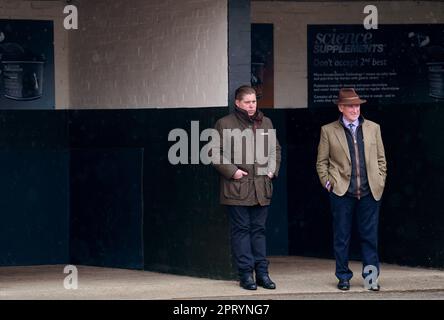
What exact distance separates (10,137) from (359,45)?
15.4 feet

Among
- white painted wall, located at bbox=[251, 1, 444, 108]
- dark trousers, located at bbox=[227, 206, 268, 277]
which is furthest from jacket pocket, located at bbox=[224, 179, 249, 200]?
white painted wall, located at bbox=[251, 1, 444, 108]

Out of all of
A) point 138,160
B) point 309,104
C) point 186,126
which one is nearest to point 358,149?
point 186,126

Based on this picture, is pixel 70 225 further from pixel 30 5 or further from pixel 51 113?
pixel 30 5

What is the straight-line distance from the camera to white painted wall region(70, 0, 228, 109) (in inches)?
535

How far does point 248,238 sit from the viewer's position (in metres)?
13.0

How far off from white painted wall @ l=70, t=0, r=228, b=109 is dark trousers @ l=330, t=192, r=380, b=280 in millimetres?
1632

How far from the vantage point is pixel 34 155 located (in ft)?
51.8

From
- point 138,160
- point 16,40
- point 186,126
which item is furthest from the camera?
point 16,40

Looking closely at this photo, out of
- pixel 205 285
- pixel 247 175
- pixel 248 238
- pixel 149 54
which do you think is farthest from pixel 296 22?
pixel 205 285

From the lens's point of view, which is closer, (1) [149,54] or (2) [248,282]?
(2) [248,282]

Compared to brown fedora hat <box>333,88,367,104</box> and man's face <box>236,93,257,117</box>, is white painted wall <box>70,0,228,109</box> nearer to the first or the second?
man's face <box>236,93,257,117</box>

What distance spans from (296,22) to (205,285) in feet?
15.7

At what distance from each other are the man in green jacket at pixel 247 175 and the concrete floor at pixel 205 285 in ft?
1.00

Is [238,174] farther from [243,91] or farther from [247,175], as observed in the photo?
[243,91]
